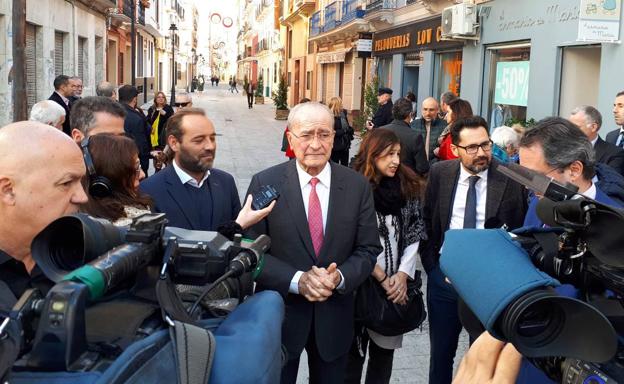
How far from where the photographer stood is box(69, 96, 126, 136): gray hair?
14.2 ft

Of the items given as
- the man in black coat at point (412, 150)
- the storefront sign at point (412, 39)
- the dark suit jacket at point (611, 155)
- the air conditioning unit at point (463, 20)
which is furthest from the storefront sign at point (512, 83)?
the dark suit jacket at point (611, 155)

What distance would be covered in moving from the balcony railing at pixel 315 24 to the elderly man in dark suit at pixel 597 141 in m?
26.7

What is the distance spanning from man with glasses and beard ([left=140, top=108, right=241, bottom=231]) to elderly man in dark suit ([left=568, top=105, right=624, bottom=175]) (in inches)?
131

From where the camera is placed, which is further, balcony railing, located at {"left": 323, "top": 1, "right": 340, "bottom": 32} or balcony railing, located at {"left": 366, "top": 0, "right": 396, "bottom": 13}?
balcony railing, located at {"left": 323, "top": 1, "right": 340, "bottom": 32}

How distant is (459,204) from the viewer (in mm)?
3693

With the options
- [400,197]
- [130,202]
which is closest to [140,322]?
[130,202]

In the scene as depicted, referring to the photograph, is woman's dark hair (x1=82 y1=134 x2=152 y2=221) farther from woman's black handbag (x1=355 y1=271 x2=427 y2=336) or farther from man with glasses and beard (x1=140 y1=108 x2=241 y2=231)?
woman's black handbag (x1=355 y1=271 x2=427 y2=336)

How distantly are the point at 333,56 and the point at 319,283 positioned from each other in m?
27.1

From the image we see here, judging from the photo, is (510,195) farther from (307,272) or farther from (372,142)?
(307,272)

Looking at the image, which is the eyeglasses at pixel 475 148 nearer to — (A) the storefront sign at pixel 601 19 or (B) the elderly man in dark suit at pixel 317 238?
(B) the elderly man in dark suit at pixel 317 238

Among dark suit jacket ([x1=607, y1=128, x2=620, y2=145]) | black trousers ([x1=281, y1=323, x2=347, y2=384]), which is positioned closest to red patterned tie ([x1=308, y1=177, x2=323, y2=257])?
black trousers ([x1=281, y1=323, x2=347, y2=384])

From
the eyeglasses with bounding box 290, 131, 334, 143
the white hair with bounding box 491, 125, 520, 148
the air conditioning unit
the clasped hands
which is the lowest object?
the clasped hands

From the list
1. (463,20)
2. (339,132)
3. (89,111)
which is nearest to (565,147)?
(89,111)

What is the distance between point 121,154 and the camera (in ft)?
9.70
